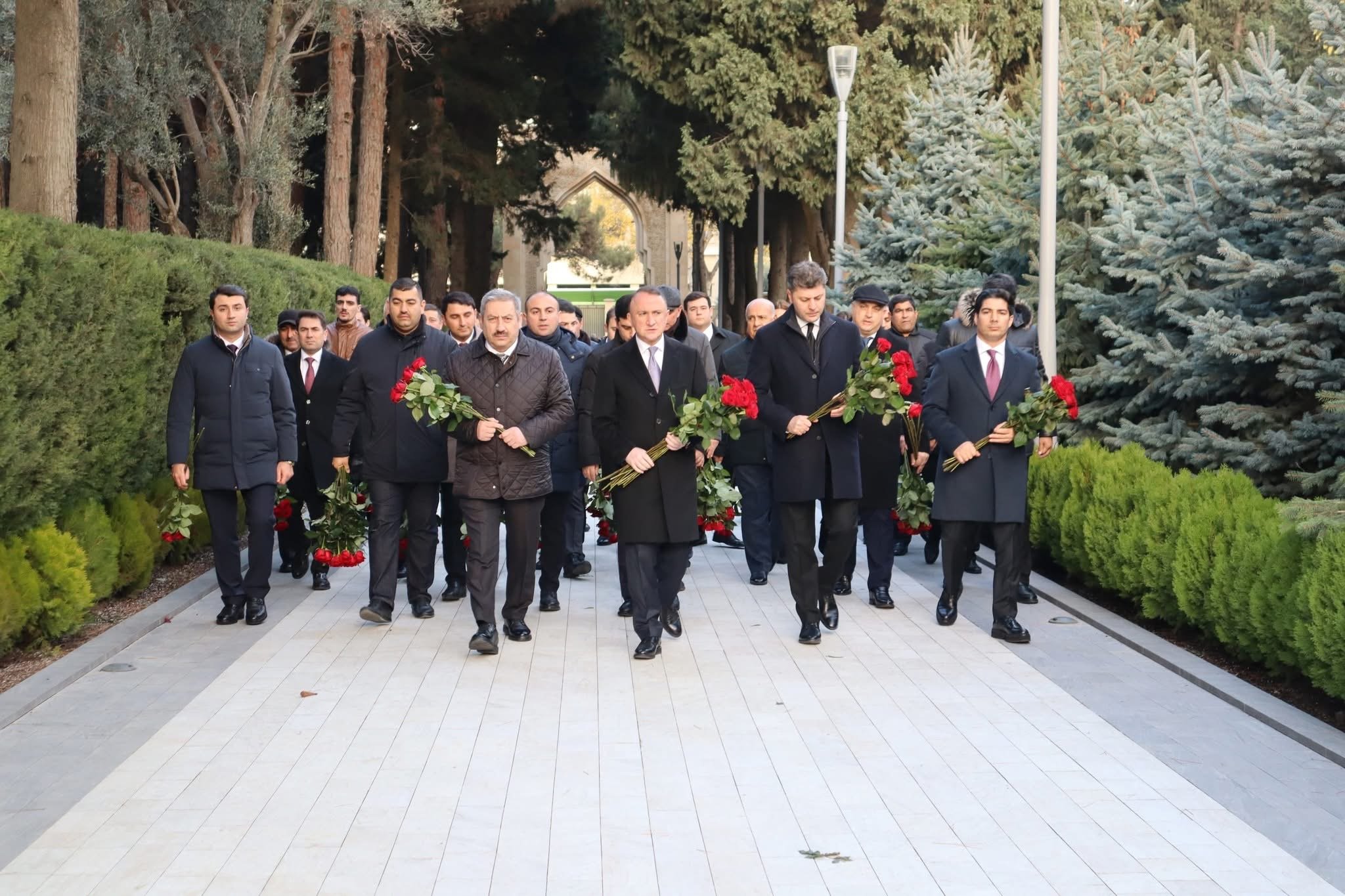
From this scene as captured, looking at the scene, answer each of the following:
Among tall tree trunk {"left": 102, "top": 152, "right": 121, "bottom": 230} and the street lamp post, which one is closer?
the street lamp post

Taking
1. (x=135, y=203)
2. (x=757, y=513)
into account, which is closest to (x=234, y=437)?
(x=757, y=513)

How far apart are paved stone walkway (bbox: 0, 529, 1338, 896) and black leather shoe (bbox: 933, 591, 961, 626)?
383mm

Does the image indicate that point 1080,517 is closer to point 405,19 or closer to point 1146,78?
point 1146,78

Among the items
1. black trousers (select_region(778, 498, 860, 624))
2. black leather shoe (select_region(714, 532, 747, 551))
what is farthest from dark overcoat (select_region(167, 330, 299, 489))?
black leather shoe (select_region(714, 532, 747, 551))

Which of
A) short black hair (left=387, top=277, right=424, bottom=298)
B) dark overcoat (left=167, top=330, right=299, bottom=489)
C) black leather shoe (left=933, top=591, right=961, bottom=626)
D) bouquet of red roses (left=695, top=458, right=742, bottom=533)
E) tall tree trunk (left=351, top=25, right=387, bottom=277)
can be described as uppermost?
tall tree trunk (left=351, top=25, right=387, bottom=277)

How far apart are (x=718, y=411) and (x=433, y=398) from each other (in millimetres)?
1436

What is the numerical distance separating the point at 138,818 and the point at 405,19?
62.0 feet

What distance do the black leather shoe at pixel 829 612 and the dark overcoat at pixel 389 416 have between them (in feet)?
7.38

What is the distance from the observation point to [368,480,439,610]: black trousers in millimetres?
9234

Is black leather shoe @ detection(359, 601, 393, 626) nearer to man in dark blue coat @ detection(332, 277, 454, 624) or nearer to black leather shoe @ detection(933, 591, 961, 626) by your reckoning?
man in dark blue coat @ detection(332, 277, 454, 624)

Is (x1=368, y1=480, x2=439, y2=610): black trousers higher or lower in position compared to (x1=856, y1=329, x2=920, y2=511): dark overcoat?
lower

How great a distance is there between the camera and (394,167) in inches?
1266

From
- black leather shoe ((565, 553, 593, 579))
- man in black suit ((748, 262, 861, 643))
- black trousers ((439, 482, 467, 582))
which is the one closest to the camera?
man in black suit ((748, 262, 861, 643))

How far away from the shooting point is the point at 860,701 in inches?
291
